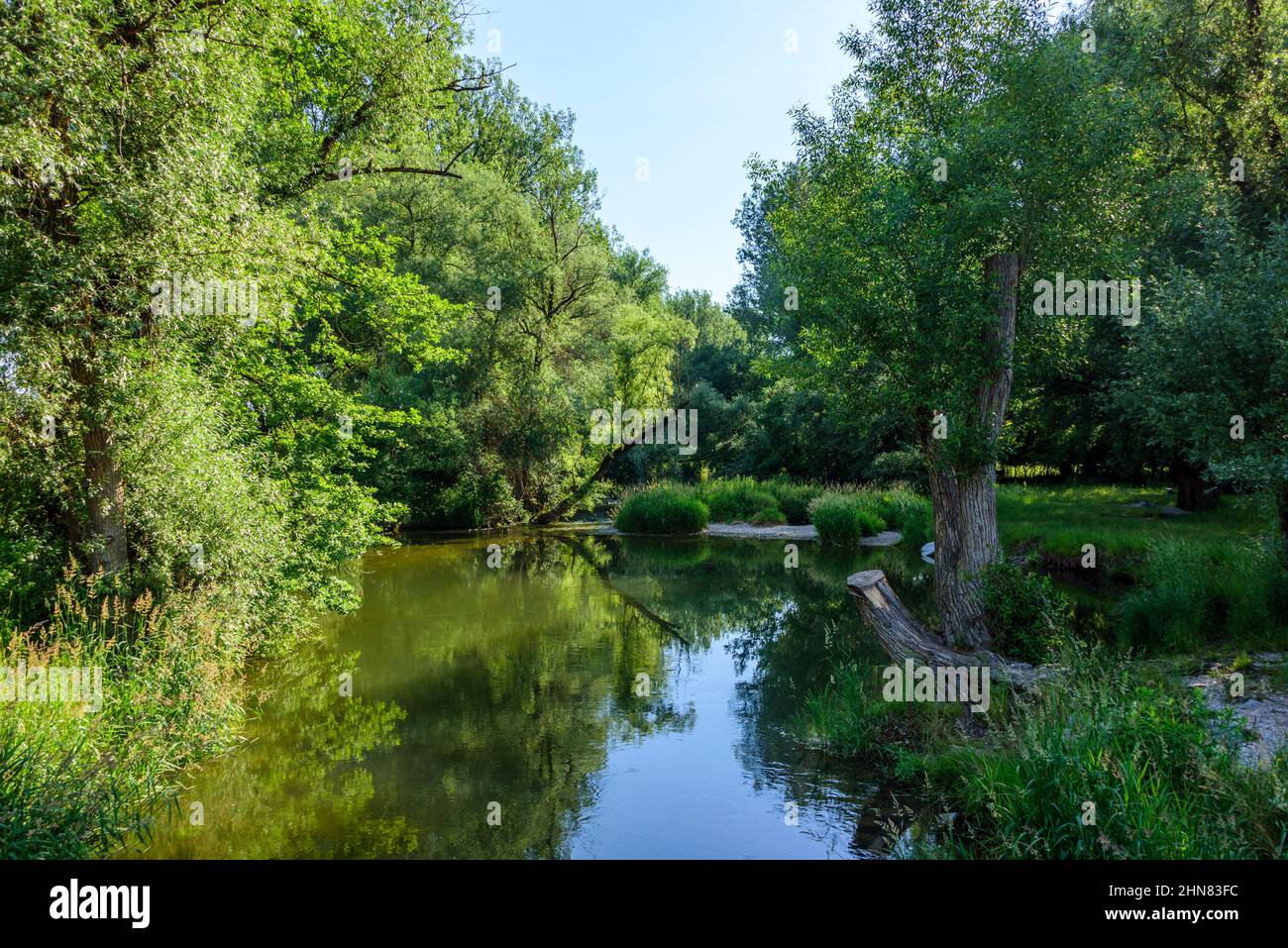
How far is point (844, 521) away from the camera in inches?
1019

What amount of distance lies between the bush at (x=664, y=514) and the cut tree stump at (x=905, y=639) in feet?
62.6

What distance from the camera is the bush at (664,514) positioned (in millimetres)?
29062

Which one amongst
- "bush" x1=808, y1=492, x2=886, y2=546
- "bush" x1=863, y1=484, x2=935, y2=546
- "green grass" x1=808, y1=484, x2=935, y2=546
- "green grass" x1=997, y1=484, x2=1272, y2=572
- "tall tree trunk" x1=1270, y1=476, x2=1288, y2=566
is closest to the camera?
"tall tree trunk" x1=1270, y1=476, x2=1288, y2=566

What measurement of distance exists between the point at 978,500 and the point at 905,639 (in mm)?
2289

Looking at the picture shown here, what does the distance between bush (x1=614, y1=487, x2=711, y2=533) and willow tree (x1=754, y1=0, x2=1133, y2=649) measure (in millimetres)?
18254

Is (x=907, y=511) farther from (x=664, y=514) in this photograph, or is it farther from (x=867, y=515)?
(x=664, y=514)

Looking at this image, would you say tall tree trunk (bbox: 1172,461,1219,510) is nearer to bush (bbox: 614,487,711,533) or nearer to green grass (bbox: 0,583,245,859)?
bush (bbox: 614,487,711,533)

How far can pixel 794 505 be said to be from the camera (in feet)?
100

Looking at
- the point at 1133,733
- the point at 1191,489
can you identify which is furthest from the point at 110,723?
the point at 1191,489

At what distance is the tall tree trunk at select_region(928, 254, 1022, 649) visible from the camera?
970 cm

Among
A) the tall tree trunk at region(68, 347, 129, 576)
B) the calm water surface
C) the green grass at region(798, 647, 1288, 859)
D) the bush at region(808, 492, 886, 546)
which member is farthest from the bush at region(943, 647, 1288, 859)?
the bush at region(808, 492, 886, 546)

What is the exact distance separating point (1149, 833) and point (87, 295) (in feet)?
33.4
